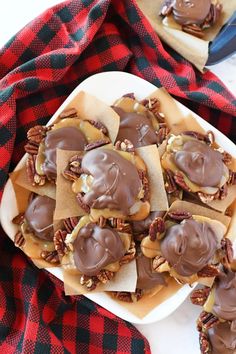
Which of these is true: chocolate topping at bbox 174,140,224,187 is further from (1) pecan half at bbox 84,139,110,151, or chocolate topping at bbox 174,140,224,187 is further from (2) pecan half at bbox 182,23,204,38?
(2) pecan half at bbox 182,23,204,38

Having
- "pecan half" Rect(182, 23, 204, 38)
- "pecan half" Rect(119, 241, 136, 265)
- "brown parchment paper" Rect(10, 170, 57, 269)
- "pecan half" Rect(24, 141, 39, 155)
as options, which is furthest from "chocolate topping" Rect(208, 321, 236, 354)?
"pecan half" Rect(182, 23, 204, 38)

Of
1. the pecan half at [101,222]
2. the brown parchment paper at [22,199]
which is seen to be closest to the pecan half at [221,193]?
the pecan half at [101,222]

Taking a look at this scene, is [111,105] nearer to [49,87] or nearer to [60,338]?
[49,87]

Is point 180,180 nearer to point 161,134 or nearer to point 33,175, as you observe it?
point 161,134

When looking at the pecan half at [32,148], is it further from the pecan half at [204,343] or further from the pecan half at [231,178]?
the pecan half at [204,343]

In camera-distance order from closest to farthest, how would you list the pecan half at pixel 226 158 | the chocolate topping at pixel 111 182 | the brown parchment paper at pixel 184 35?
the chocolate topping at pixel 111 182 < the pecan half at pixel 226 158 < the brown parchment paper at pixel 184 35
